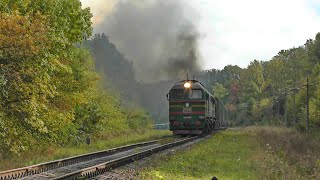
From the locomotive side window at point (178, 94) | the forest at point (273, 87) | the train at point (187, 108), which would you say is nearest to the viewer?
the train at point (187, 108)

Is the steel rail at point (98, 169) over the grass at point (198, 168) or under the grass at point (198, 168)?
over

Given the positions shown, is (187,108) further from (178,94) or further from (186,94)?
(178,94)

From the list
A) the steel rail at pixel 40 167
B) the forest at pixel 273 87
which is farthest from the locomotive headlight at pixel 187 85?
the forest at pixel 273 87

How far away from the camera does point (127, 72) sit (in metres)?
48.8

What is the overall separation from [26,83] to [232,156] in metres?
10.5

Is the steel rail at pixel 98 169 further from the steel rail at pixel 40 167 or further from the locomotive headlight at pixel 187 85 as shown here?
the locomotive headlight at pixel 187 85

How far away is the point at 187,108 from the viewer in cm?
3569

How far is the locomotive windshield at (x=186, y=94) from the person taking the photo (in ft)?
117

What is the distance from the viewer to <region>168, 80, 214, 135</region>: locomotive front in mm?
35438

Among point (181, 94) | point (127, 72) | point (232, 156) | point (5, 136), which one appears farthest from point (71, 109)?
point (127, 72)

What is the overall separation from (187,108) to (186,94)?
123cm

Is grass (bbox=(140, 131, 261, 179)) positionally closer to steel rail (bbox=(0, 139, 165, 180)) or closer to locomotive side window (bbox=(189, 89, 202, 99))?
steel rail (bbox=(0, 139, 165, 180))

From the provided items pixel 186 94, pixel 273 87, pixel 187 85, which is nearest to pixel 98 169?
pixel 186 94

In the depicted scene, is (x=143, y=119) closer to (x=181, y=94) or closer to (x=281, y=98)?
(x=181, y=94)
